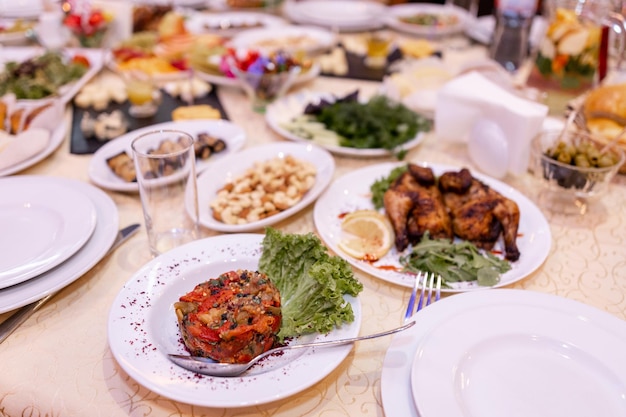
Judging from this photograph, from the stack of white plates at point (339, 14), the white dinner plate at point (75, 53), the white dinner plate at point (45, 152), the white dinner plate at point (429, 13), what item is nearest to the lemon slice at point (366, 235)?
the white dinner plate at point (45, 152)

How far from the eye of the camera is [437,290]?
4.68ft

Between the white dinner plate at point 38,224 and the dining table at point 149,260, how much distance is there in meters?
0.12

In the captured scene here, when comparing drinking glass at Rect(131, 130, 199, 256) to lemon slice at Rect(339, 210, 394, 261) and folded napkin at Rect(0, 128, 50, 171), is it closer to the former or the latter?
lemon slice at Rect(339, 210, 394, 261)

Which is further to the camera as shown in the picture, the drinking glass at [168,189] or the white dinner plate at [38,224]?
the drinking glass at [168,189]

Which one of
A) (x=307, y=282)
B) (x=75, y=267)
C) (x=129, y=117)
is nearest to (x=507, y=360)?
(x=307, y=282)

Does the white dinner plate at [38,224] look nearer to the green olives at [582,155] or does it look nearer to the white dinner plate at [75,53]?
the white dinner plate at [75,53]

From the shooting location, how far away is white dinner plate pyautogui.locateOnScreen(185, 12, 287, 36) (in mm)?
3754

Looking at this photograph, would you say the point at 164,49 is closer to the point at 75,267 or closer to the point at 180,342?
the point at 75,267

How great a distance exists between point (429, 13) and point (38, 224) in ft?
11.4

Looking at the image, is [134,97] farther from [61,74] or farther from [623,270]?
[623,270]

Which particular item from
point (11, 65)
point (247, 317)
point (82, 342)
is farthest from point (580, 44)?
point (11, 65)

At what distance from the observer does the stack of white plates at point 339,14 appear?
3.96 meters

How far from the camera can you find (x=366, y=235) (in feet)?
5.59

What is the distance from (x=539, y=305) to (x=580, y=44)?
1.65 m
